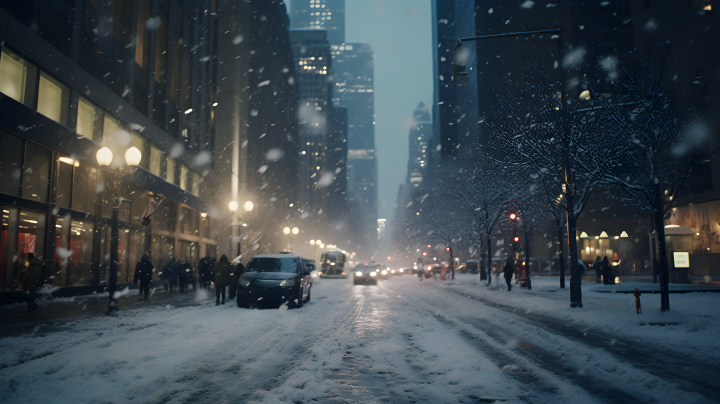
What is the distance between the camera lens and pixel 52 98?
18.6m

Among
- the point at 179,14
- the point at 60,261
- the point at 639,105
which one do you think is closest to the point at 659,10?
the point at 639,105

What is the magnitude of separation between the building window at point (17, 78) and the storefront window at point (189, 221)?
1912 cm

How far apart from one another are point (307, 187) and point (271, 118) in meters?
80.8

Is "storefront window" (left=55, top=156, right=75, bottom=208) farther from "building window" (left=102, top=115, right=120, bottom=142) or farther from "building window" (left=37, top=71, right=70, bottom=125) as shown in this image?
"building window" (left=102, top=115, right=120, bottom=142)

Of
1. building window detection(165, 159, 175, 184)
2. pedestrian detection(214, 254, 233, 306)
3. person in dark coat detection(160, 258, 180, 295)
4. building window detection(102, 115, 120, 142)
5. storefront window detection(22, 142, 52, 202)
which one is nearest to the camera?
storefront window detection(22, 142, 52, 202)

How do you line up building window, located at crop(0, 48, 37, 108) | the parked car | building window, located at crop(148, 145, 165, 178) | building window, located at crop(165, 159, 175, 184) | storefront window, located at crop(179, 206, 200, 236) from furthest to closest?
storefront window, located at crop(179, 206, 200, 236) → building window, located at crop(165, 159, 175, 184) → building window, located at crop(148, 145, 165, 178) → the parked car → building window, located at crop(0, 48, 37, 108)

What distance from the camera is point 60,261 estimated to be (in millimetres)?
19453

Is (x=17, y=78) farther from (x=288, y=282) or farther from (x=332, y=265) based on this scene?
(x=332, y=265)

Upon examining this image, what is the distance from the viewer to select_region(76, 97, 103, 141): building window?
68.5 feet

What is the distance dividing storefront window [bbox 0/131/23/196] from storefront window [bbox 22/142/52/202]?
1.23 feet

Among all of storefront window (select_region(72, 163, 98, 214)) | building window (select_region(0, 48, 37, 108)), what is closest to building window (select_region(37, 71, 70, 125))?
building window (select_region(0, 48, 37, 108))

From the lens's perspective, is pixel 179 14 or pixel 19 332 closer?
pixel 19 332

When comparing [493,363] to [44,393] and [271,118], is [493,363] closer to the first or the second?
[44,393]

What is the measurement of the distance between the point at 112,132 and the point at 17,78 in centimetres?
753
